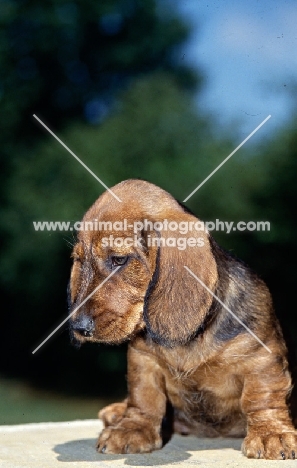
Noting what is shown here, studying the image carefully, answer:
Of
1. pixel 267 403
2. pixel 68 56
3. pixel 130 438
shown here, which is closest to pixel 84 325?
pixel 130 438

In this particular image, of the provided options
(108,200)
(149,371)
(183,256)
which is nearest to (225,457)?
(149,371)

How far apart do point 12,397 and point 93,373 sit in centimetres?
147

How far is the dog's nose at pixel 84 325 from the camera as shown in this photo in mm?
4637

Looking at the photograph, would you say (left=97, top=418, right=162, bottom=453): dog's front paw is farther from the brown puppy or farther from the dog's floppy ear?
the dog's floppy ear

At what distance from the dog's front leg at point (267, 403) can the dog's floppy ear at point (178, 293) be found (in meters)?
0.55

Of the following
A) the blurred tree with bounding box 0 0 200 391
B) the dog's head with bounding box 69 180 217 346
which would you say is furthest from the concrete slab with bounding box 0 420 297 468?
the blurred tree with bounding box 0 0 200 391

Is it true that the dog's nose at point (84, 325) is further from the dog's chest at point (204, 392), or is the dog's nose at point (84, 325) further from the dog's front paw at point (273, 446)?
the dog's front paw at point (273, 446)

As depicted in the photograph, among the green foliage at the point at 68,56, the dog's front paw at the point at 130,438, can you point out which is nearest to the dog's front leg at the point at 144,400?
the dog's front paw at the point at 130,438

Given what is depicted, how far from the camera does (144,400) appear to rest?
17.8 feet

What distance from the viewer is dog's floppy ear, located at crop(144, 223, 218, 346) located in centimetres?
480

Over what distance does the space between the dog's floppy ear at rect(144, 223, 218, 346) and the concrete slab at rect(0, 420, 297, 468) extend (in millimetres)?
734

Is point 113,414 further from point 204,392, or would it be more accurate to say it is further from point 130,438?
point 204,392

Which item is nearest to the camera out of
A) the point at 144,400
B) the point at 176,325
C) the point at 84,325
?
the point at 84,325

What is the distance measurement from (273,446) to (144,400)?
39.3 inches
